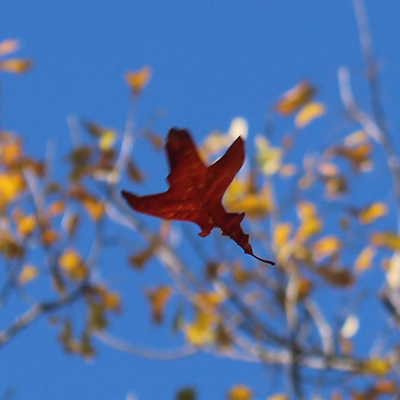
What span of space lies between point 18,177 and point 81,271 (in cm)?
42

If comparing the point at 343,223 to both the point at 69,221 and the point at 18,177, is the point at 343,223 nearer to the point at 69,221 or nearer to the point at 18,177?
the point at 69,221

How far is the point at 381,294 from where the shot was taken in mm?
2086

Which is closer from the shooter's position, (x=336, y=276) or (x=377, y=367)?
(x=377, y=367)

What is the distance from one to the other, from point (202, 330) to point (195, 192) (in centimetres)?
185

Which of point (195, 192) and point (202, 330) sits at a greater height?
point (202, 330)

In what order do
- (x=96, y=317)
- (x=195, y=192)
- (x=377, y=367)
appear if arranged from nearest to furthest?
(x=195, y=192), (x=377, y=367), (x=96, y=317)

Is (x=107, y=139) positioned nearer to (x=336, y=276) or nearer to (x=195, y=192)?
(x=336, y=276)

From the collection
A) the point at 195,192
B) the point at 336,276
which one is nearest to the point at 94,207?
the point at 336,276

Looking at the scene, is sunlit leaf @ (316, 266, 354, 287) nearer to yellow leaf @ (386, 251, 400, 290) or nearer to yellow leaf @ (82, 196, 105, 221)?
yellow leaf @ (386, 251, 400, 290)

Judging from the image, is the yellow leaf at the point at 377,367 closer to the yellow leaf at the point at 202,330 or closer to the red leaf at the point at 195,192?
the yellow leaf at the point at 202,330

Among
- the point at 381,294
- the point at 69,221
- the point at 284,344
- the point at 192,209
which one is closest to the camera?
the point at 192,209

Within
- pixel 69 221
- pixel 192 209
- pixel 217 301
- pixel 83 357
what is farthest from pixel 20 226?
pixel 192 209

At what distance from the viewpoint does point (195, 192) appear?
47 cm

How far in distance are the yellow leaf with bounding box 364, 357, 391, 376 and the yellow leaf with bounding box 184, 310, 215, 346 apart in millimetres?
526
